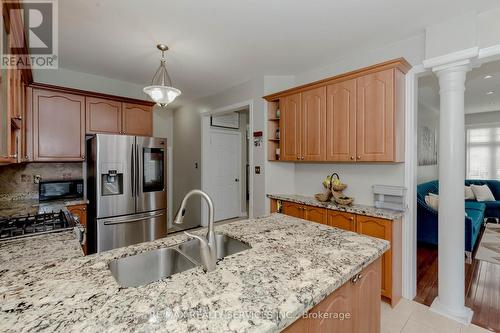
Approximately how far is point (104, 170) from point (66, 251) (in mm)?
1659

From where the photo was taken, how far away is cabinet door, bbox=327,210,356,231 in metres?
2.45

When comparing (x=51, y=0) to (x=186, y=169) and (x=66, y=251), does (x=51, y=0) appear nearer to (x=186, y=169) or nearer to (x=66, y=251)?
(x=66, y=251)

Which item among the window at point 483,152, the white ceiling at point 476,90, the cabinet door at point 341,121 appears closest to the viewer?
the cabinet door at point 341,121

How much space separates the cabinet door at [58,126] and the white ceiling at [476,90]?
4.33m

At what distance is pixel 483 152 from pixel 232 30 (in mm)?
6945

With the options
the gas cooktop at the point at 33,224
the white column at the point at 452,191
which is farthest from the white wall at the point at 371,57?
the gas cooktop at the point at 33,224

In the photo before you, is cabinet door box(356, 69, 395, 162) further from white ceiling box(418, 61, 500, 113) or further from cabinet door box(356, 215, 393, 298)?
white ceiling box(418, 61, 500, 113)

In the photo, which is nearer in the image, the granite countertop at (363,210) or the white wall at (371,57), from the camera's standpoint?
the granite countertop at (363,210)

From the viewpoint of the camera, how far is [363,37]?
2.43 meters

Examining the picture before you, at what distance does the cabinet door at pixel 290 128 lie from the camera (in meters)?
3.10

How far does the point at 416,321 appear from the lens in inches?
81.8

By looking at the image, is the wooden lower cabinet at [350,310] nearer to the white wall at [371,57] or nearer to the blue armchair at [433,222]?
the white wall at [371,57]

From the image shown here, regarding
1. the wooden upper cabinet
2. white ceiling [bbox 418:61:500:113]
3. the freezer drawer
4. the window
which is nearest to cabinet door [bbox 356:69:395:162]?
the wooden upper cabinet

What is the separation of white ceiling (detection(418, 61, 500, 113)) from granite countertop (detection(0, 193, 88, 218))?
4.40 m
